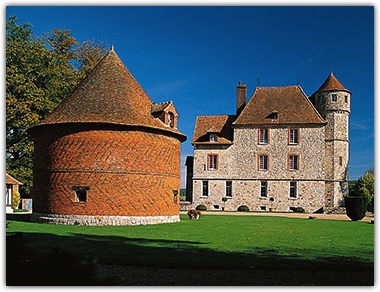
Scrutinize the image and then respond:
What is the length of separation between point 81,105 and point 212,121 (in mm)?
24095

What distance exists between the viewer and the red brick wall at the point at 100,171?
22.4 m

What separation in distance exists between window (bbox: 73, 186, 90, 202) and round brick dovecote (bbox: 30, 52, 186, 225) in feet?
0.15

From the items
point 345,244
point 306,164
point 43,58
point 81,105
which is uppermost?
point 43,58

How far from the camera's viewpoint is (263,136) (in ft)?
143

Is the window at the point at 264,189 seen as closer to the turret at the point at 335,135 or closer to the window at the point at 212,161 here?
the window at the point at 212,161

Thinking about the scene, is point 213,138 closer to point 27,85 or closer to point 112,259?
point 27,85

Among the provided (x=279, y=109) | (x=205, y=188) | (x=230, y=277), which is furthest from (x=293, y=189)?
(x=230, y=277)

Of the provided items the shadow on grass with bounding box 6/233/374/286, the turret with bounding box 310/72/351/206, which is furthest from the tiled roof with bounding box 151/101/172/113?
the turret with bounding box 310/72/351/206

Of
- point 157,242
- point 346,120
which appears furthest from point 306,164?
point 157,242

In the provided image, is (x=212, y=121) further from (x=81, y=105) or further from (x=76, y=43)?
(x=81, y=105)

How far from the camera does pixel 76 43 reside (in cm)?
4031

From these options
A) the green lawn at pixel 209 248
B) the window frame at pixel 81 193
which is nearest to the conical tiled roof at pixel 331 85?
the green lawn at pixel 209 248

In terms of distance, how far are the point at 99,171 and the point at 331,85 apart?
92.2 ft

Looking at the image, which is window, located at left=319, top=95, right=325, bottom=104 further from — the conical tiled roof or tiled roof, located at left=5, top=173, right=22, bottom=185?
tiled roof, located at left=5, top=173, right=22, bottom=185
